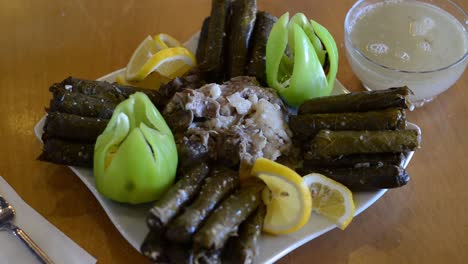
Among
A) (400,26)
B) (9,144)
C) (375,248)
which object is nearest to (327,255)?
(375,248)

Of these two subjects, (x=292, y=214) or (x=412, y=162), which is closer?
(x=292, y=214)

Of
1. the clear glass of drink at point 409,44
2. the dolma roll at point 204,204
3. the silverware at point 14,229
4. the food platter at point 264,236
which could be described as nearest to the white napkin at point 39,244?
the silverware at point 14,229

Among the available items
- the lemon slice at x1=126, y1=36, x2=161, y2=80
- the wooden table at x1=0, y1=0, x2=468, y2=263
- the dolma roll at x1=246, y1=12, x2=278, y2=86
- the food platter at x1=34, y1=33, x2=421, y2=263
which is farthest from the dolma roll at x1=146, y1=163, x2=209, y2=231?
the lemon slice at x1=126, y1=36, x2=161, y2=80

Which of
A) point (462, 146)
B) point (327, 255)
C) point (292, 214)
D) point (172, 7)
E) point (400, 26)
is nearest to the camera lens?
point (292, 214)

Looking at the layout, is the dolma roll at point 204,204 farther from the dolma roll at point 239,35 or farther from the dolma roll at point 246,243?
the dolma roll at point 239,35

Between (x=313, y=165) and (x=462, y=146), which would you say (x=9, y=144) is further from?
(x=462, y=146)

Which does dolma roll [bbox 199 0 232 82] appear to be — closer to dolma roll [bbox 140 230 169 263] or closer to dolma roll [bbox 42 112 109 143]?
dolma roll [bbox 42 112 109 143]
